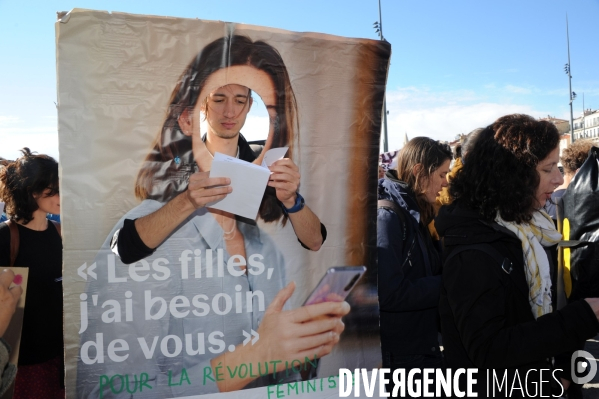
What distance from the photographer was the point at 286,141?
5.87 ft

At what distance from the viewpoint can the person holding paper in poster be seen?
5.31ft

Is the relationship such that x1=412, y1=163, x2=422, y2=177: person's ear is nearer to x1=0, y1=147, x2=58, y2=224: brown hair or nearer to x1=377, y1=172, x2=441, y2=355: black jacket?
x1=377, y1=172, x2=441, y2=355: black jacket

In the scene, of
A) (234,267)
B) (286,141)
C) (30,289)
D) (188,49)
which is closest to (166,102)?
(188,49)

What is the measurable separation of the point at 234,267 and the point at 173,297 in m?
0.23

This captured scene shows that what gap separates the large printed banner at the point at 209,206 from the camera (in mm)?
1572

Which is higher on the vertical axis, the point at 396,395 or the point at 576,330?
the point at 576,330

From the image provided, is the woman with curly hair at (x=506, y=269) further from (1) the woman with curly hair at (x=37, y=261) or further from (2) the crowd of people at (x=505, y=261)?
(1) the woman with curly hair at (x=37, y=261)

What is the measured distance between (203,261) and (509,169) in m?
1.07

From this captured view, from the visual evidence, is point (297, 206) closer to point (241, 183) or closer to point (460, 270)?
point (241, 183)

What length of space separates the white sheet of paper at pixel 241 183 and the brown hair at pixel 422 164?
3.81 ft

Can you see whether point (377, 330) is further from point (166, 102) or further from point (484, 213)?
point (166, 102)

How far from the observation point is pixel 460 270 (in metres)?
1.47

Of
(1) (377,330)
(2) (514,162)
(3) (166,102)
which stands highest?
(3) (166,102)

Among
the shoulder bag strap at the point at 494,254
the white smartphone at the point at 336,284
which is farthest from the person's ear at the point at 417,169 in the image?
the shoulder bag strap at the point at 494,254
